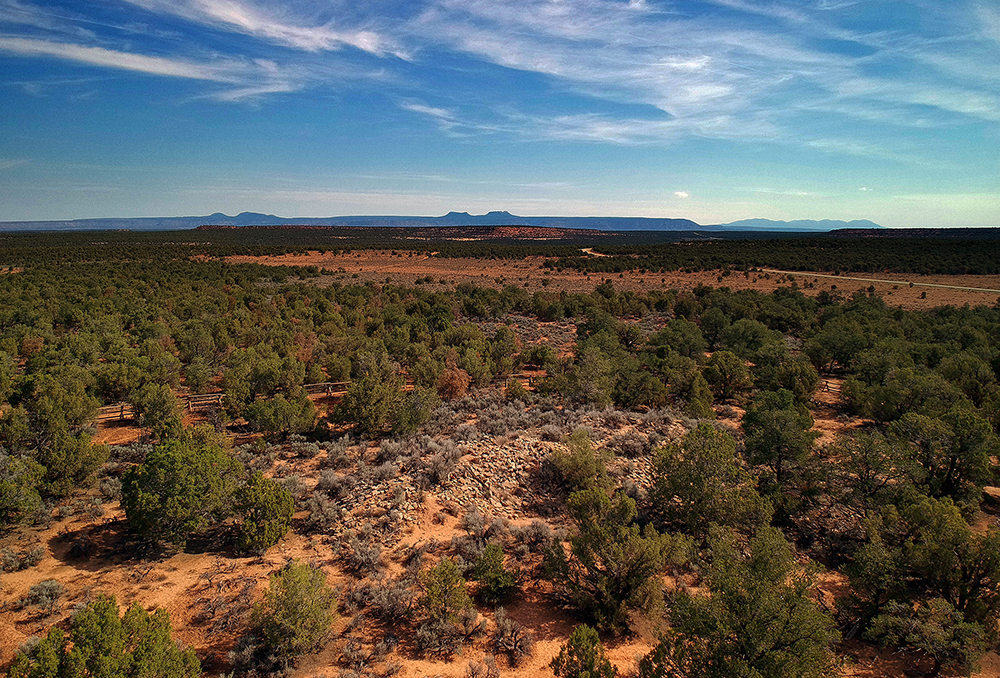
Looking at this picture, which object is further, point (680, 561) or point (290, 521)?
point (290, 521)

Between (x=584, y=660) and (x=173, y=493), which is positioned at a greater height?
(x=173, y=493)

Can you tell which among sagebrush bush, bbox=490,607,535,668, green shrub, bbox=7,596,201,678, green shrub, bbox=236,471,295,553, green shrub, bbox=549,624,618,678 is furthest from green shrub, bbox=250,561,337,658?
green shrub, bbox=549,624,618,678

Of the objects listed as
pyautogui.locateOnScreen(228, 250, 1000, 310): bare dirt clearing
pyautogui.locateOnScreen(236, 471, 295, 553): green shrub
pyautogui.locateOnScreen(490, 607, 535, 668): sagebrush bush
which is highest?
pyautogui.locateOnScreen(228, 250, 1000, 310): bare dirt clearing

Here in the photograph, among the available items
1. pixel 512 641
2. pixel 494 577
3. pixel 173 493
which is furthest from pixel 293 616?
pixel 173 493

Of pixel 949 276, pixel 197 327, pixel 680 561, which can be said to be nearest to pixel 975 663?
pixel 680 561

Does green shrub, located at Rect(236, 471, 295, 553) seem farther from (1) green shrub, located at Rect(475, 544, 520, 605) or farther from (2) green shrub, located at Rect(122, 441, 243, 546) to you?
(1) green shrub, located at Rect(475, 544, 520, 605)

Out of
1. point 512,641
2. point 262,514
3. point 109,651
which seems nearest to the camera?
point 109,651

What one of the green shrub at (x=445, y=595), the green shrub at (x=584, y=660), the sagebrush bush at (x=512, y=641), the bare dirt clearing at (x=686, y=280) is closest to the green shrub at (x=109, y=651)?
the green shrub at (x=445, y=595)

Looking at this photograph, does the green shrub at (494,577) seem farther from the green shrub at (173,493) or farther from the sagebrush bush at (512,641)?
the green shrub at (173,493)

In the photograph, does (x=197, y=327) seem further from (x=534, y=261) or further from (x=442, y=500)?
(x=534, y=261)

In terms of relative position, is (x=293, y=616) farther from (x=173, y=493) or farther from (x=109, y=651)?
(x=173, y=493)

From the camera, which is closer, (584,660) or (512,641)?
(584,660)
